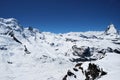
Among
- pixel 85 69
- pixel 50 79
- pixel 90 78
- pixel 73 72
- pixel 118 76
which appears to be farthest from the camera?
pixel 50 79

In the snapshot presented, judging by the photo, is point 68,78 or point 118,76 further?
point 68,78

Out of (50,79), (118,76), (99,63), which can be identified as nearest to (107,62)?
(99,63)

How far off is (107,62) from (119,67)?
5.29 metres

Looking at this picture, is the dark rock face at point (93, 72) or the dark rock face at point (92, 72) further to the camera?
the dark rock face at point (92, 72)

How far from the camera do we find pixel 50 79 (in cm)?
17288

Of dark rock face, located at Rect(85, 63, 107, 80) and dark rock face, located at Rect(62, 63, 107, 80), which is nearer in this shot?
dark rock face, located at Rect(85, 63, 107, 80)

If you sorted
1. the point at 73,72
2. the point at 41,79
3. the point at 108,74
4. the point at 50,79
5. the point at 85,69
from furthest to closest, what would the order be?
the point at 41,79
the point at 50,79
the point at 73,72
the point at 85,69
the point at 108,74

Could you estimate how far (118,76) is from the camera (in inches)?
1937

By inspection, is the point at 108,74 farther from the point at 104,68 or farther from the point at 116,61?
the point at 116,61

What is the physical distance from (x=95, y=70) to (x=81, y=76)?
28.3 ft

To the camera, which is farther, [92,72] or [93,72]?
[92,72]

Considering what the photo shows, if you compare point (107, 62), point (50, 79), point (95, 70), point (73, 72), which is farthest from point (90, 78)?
point (50, 79)

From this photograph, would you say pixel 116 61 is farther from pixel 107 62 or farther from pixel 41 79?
pixel 41 79

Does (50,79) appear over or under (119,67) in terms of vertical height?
under
